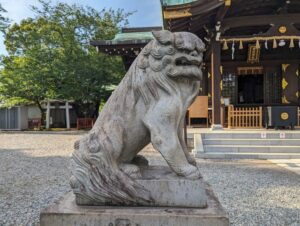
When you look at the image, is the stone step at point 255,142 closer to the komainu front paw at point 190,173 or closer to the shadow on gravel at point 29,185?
the shadow on gravel at point 29,185

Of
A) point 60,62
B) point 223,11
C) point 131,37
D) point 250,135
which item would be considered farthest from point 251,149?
point 60,62

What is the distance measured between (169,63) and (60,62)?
17.1 meters

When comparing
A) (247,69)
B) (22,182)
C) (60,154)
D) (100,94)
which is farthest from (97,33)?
(22,182)

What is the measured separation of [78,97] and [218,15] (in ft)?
37.1

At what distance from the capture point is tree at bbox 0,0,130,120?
698 inches

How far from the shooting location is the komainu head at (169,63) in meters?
1.67

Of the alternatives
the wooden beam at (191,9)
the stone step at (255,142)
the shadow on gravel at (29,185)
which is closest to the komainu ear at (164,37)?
the shadow on gravel at (29,185)

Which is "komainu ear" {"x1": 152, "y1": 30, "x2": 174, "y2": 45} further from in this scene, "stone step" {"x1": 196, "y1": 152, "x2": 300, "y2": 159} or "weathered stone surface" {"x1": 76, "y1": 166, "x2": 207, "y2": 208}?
"stone step" {"x1": 196, "y1": 152, "x2": 300, "y2": 159}

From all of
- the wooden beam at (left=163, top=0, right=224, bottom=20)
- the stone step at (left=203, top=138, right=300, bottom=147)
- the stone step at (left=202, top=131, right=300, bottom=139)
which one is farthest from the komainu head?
the stone step at (left=202, top=131, right=300, bottom=139)

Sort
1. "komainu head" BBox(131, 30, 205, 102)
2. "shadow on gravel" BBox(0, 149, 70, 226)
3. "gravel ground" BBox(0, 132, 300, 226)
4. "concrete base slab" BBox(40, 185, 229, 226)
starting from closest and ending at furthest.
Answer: "concrete base slab" BBox(40, 185, 229, 226) → "komainu head" BBox(131, 30, 205, 102) → "gravel ground" BBox(0, 132, 300, 226) → "shadow on gravel" BBox(0, 149, 70, 226)

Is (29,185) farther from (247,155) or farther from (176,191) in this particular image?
(247,155)

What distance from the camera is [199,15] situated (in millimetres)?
8227

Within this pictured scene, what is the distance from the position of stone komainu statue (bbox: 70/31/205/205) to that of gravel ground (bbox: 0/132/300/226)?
85.8 inches

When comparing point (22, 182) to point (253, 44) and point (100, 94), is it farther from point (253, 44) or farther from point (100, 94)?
point (100, 94)
